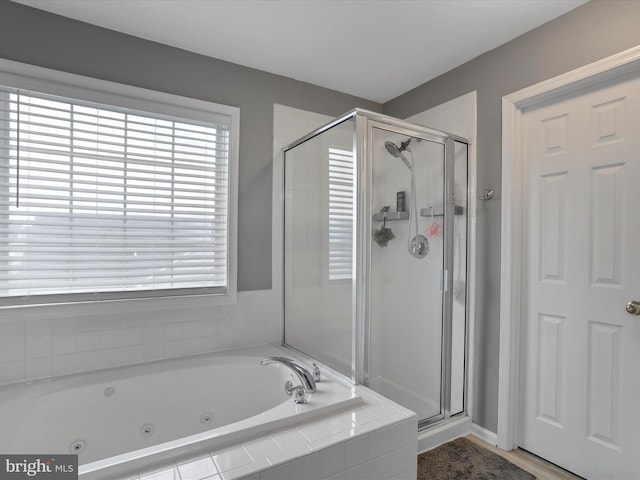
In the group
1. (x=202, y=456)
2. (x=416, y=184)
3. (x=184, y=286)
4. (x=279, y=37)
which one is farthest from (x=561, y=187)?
(x=184, y=286)

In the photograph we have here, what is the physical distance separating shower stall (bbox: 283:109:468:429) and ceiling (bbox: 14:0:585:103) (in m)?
0.52

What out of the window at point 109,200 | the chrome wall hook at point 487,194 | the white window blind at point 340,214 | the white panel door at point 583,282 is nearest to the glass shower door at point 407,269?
the white window blind at point 340,214

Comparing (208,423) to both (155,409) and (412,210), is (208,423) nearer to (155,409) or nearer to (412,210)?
(155,409)

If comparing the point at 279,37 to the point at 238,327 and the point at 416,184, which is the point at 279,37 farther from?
the point at 238,327

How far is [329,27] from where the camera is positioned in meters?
2.01

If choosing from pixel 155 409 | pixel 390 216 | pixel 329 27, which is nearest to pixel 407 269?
pixel 390 216

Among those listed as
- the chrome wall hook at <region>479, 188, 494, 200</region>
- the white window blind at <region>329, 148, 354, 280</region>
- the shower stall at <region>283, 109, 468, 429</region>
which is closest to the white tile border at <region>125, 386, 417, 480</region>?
the shower stall at <region>283, 109, 468, 429</region>

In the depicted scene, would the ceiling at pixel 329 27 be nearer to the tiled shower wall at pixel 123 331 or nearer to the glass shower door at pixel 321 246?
the glass shower door at pixel 321 246

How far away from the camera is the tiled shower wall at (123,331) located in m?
1.85

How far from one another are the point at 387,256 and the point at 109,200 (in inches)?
62.4

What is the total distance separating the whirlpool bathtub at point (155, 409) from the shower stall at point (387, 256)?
0.31m

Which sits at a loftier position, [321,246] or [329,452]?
[321,246]

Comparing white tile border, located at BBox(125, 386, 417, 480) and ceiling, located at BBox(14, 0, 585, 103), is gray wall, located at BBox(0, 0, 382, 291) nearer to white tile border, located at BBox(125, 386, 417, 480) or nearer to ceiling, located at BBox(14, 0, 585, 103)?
ceiling, located at BBox(14, 0, 585, 103)

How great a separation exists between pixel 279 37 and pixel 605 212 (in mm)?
1953
